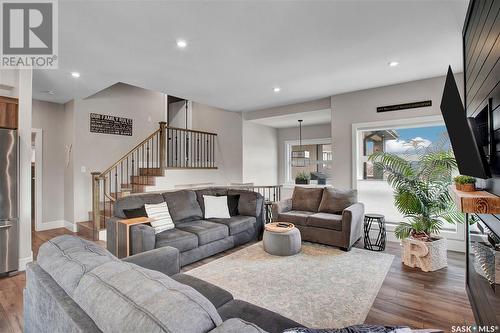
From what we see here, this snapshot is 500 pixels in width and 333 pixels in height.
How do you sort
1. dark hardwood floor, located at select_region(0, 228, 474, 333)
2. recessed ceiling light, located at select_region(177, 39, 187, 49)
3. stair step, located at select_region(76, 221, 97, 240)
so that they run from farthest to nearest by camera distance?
stair step, located at select_region(76, 221, 97, 240) < recessed ceiling light, located at select_region(177, 39, 187, 49) < dark hardwood floor, located at select_region(0, 228, 474, 333)

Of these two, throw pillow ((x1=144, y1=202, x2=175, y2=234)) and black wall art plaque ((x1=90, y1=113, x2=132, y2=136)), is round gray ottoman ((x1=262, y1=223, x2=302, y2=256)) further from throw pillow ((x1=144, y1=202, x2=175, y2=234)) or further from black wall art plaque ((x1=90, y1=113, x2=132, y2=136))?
black wall art plaque ((x1=90, y1=113, x2=132, y2=136))

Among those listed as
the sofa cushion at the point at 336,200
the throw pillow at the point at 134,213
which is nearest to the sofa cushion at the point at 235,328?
the throw pillow at the point at 134,213

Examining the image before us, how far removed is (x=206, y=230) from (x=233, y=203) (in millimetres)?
1071

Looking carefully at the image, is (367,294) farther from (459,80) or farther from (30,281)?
(459,80)

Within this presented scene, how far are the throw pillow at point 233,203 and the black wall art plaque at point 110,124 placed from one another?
305cm

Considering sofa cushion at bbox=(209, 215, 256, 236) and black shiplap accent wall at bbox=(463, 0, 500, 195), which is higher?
black shiplap accent wall at bbox=(463, 0, 500, 195)

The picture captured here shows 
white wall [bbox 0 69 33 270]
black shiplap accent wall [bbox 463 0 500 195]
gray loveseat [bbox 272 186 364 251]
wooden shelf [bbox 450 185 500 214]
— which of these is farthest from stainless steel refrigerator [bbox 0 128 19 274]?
black shiplap accent wall [bbox 463 0 500 195]

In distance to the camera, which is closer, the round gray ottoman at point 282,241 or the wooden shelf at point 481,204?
the wooden shelf at point 481,204

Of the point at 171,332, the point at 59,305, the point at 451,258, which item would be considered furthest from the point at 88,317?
the point at 451,258

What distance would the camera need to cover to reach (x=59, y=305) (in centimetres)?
94

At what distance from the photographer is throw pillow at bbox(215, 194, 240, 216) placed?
4441mm

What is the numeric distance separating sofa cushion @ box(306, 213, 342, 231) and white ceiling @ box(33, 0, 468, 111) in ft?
7.31

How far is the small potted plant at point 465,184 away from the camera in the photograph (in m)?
1.85

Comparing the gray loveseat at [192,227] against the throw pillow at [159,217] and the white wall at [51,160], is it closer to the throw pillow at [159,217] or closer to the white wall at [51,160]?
the throw pillow at [159,217]
